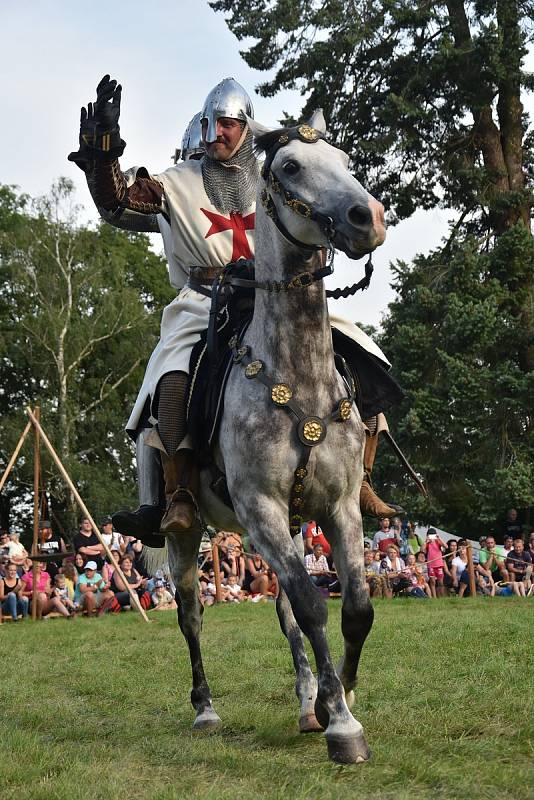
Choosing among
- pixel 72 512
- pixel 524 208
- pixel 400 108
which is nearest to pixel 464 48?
pixel 400 108

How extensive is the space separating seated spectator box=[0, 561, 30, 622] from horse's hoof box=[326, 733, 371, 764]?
13.2 meters

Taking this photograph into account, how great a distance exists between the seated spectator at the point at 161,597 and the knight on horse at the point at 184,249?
1175 cm

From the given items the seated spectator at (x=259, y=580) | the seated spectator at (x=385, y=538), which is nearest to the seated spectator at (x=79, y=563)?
the seated spectator at (x=259, y=580)

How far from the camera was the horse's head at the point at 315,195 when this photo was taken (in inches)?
185

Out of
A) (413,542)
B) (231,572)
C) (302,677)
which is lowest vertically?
(302,677)

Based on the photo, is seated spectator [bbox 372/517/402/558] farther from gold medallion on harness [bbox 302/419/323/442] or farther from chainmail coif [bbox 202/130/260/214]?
gold medallion on harness [bbox 302/419/323/442]

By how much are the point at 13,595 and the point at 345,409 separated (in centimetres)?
1317

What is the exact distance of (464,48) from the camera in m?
26.2

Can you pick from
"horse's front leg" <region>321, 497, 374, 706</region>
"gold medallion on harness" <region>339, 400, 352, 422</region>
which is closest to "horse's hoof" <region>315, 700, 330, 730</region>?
"horse's front leg" <region>321, 497, 374, 706</region>

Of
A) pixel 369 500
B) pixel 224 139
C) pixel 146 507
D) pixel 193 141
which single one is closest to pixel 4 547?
pixel 146 507

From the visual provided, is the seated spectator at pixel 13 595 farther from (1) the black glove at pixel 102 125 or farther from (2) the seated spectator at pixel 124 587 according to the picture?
(1) the black glove at pixel 102 125

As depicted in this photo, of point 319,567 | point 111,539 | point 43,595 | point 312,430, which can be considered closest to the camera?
point 312,430

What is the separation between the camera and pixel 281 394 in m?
5.41

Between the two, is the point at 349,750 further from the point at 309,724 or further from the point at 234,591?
the point at 234,591
